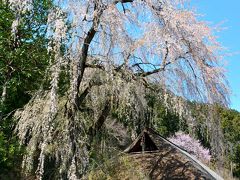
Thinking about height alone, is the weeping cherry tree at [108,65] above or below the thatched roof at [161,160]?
above

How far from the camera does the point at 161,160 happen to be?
934 cm

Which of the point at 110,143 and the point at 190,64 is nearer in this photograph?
the point at 190,64

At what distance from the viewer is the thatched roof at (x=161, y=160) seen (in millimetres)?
Result: 8820

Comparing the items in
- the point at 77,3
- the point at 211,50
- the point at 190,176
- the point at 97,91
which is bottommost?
the point at 190,176

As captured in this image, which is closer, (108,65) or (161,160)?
(108,65)

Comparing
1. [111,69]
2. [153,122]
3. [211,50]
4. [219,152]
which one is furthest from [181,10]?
[153,122]

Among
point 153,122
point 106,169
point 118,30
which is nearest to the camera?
point 118,30

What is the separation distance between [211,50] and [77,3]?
2243 mm

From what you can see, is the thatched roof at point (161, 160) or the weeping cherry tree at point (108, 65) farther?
the thatched roof at point (161, 160)

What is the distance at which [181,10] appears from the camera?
5.71m

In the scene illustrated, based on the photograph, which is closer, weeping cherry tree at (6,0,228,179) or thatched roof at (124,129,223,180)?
weeping cherry tree at (6,0,228,179)

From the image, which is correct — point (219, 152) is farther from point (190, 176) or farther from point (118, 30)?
point (190, 176)

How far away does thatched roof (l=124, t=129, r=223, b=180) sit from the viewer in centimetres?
882

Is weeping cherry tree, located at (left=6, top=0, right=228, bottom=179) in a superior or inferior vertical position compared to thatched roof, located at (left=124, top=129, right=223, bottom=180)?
superior
